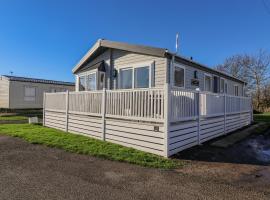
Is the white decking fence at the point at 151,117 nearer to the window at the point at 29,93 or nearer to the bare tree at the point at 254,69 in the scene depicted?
the window at the point at 29,93

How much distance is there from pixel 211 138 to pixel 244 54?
1137 inches

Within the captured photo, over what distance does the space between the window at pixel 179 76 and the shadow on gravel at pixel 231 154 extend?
3165 mm

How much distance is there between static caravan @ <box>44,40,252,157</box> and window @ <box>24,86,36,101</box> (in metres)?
12.5

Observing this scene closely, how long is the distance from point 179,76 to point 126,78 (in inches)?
96.0

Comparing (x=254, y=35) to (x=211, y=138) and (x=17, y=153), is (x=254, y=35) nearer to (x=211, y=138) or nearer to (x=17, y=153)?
(x=211, y=138)

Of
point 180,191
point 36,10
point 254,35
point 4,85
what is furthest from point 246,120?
point 4,85

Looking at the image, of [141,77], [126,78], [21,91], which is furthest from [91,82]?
[21,91]

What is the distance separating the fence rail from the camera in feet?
20.3

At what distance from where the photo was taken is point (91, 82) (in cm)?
1273

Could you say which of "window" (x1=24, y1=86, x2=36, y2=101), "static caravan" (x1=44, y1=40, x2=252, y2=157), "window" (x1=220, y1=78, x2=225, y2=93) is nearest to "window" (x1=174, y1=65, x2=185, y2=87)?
"static caravan" (x1=44, y1=40, x2=252, y2=157)

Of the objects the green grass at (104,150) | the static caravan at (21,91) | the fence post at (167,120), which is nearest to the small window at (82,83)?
the green grass at (104,150)

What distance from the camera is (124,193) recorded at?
12.1ft

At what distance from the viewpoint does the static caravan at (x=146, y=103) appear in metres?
6.23

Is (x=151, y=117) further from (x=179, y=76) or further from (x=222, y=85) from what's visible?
(x=222, y=85)
